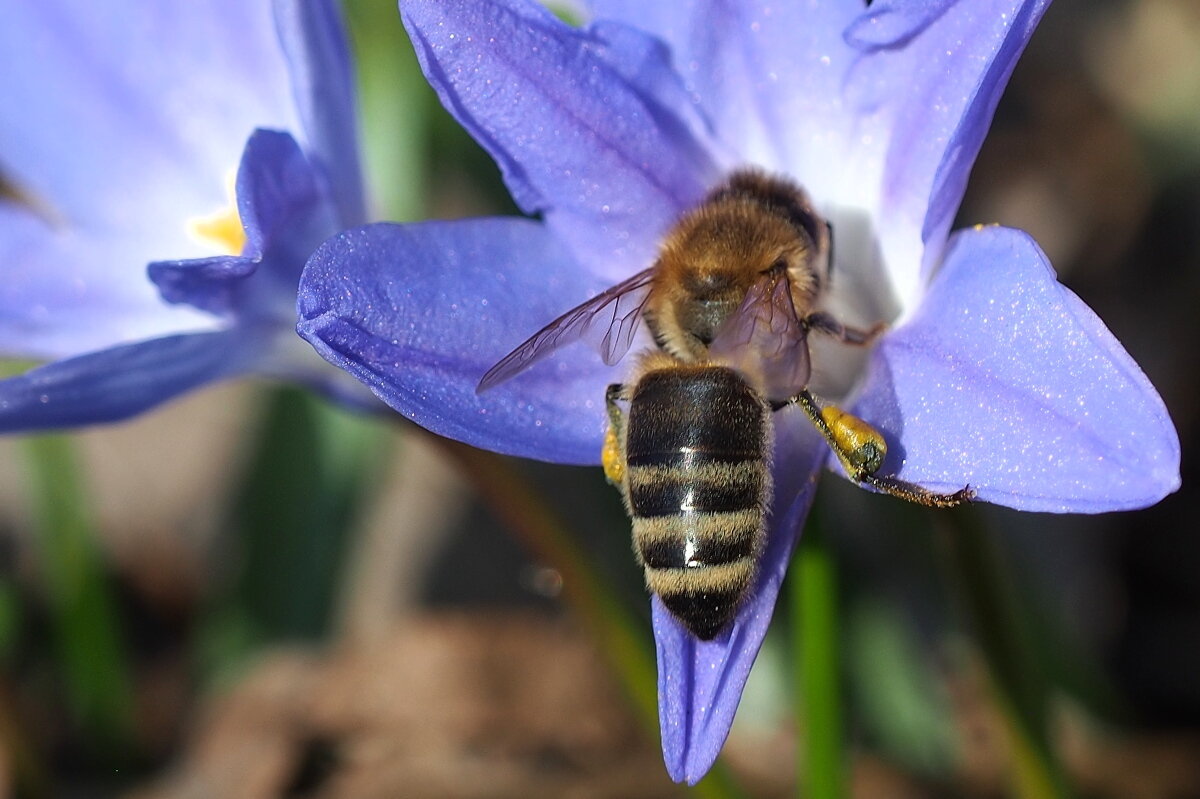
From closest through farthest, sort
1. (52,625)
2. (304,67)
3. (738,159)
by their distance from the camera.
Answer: (304,67) → (738,159) → (52,625)

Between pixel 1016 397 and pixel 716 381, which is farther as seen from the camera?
pixel 716 381

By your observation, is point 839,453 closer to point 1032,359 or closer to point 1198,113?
point 1032,359

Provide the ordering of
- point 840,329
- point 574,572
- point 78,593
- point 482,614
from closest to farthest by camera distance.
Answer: point 840,329
point 574,572
point 78,593
point 482,614

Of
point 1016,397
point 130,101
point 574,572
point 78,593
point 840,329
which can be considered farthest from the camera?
point 78,593

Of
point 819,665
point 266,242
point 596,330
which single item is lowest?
point 819,665

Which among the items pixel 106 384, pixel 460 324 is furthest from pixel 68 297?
pixel 460 324

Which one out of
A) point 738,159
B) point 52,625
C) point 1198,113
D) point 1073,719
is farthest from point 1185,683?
point 52,625

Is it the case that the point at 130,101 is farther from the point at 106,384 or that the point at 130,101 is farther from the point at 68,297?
the point at 106,384

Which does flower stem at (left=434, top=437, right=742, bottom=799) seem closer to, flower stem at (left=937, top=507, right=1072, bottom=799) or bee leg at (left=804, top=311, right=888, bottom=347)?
flower stem at (left=937, top=507, right=1072, bottom=799)
